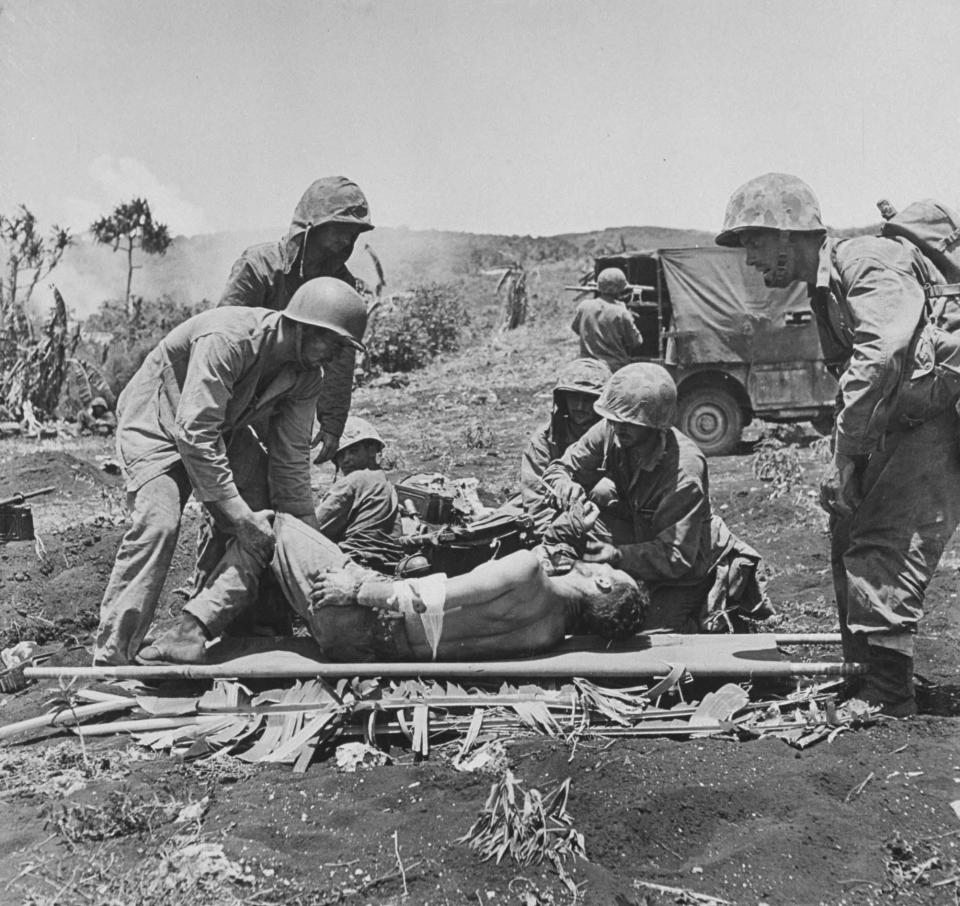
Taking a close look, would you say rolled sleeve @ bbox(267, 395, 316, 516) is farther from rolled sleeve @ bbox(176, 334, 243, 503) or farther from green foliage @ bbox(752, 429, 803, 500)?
green foliage @ bbox(752, 429, 803, 500)

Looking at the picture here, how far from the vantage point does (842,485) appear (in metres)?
4.11

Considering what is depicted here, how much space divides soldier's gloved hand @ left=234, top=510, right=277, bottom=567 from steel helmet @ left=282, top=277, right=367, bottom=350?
911mm

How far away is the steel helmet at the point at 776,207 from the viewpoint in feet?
13.8

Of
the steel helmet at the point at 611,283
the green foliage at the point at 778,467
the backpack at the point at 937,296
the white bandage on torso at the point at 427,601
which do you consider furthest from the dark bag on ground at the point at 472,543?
the green foliage at the point at 778,467

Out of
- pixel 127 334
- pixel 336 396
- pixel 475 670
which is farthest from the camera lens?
pixel 127 334

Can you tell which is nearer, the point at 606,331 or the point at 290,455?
the point at 290,455

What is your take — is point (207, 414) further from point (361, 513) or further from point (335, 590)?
point (361, 513)

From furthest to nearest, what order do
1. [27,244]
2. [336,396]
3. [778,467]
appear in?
[27,244] < [778,467] < [336,396]

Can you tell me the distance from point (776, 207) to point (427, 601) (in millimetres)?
2203

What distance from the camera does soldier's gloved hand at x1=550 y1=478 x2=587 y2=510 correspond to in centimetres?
525

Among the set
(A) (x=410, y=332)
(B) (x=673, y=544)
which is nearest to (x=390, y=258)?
(A) (x=410, y=332)

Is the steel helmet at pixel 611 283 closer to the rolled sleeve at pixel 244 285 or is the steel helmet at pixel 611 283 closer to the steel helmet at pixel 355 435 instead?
the steel helmet at pixel 355 435

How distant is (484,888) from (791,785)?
1.18 metres

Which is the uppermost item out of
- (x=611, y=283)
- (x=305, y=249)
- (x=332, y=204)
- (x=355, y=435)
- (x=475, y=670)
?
(x=611, y=283)
